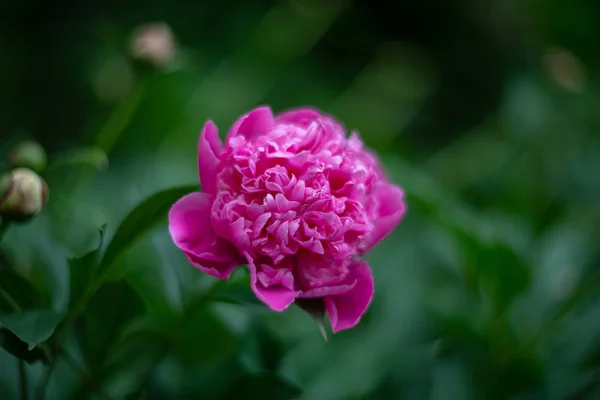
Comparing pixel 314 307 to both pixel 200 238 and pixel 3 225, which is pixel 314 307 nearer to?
pixel 200 238

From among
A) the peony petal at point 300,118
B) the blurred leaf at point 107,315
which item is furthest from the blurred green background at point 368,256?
the peony petal at point 300,118

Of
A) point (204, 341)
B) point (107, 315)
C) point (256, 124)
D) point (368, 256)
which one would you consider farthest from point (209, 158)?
point (368, 256)

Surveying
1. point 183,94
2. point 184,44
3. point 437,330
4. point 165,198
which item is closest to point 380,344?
point 437,330

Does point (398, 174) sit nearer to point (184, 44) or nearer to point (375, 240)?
point (375, 240)

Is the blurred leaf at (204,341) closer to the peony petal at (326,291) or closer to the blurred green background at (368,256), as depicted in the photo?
the blurred green background at (368,256)

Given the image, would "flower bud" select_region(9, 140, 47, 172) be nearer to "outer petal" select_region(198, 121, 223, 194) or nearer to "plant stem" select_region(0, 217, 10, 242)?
"plant stem" select_region(0, 217, 10, 242)

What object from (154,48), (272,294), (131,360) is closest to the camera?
(272,294)
